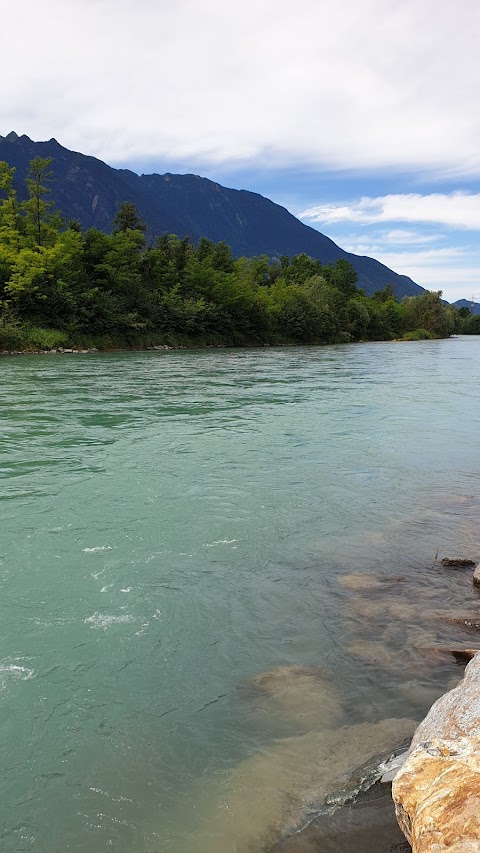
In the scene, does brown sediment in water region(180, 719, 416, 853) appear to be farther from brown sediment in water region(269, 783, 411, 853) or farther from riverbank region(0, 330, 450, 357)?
riverbank region(0, 330, 450, 357)

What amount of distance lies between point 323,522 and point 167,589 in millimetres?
3351

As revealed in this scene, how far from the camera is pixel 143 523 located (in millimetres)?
8992

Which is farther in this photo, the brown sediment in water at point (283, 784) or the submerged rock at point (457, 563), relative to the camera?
the submerged rock at point (457, 563)

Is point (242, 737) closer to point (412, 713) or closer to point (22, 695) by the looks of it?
point (412, 713)

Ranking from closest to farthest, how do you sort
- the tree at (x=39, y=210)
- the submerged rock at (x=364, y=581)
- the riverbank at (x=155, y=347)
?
the submerged rock at (x=364, y=581), the riverbank at (x=155, y=347), the tree at (x=39, y=210)

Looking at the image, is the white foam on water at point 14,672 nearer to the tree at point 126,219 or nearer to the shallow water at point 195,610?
the shallow water at point 195,610

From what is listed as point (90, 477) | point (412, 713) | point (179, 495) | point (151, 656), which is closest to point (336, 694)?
point (412, 713)

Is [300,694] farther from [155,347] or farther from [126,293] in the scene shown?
[126,293]

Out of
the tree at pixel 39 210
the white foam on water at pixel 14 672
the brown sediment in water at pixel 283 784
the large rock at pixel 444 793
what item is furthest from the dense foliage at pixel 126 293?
the large rock at pixel 444 793

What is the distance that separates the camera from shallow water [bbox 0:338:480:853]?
406 centimetres

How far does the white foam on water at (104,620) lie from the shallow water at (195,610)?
0.07 feet

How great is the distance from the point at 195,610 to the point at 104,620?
101cm

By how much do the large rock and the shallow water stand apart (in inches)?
51.4

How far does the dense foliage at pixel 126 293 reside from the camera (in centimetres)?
4659
